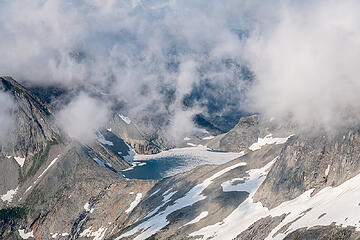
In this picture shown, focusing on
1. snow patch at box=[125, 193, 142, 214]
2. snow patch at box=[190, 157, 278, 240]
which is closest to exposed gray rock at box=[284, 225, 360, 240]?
snow patch at box=[190, 157, 278, 240]

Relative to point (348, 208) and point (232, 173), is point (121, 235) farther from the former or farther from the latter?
point (348, 208)

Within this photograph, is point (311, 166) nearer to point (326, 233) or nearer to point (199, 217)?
point (199, 217)

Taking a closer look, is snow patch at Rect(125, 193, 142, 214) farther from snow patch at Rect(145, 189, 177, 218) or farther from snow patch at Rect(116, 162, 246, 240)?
snow patch at Rect(116, 162, 246, 240)

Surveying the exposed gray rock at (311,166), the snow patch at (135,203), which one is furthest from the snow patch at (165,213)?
the snow patch at (135,203)

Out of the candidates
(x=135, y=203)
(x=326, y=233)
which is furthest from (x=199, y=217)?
(x=135, y=203)

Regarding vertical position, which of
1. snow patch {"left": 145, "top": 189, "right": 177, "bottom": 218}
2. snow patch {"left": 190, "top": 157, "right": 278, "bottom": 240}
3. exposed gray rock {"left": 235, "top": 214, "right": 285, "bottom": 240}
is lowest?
snow patch {"left": 190, "top": 157, "right": 278, "bottom": 240}

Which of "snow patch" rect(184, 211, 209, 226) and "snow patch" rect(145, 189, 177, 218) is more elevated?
"snow patch" rect(145, 189, 177, 218)

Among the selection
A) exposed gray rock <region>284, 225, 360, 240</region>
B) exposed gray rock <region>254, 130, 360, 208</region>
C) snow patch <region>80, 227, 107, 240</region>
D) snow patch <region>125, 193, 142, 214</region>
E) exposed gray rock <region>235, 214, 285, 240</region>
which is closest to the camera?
exposed gray rock <region>284, 225, 360, 240</region>

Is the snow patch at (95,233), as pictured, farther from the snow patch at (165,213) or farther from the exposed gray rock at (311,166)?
the exposed gray rock at (311,166)

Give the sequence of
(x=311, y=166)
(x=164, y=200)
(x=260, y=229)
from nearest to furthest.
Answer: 1. (x=260, y=229)
2. (x=311, y=166)
3. (x=164, y=200)

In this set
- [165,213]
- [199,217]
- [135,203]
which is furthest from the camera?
[135,203]

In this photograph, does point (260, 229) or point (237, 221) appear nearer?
point (260, 229)

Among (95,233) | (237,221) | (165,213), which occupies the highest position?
(95,233)

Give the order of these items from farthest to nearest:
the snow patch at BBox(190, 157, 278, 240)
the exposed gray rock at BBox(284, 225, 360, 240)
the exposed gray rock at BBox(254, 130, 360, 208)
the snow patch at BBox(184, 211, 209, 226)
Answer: the snow patch at BBox(184, 211, 209, 226) → the snow patch at BBox(190, 157, 278, 240) → the exposed gray rock at BBox(254, 130, 360, 208) → the exposed gray rock at BBox(284, 225, 360, 240)
